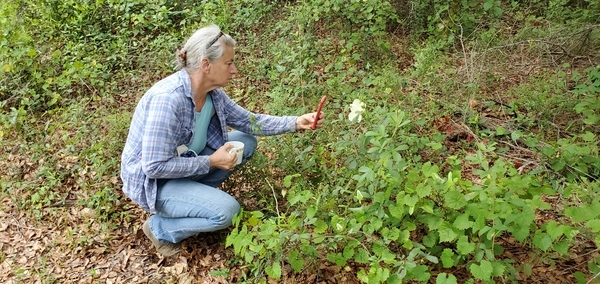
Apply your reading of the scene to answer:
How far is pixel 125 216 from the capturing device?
342 centimetres

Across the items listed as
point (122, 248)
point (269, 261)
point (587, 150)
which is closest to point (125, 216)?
point (122, 248)

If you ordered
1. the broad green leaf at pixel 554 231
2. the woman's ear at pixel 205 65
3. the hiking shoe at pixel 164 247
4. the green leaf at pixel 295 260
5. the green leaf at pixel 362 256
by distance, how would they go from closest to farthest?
the broad green leaf at pixel 554 231
the green leaf at pixel 362 256
the green leaf at pixel 295 260
the woman's ear at pixel 205 65
the hiking shoe at pixel 164 247

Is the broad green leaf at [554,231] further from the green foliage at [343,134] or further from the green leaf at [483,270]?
the green leaf at [483,270]

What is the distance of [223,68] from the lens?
2771 mm

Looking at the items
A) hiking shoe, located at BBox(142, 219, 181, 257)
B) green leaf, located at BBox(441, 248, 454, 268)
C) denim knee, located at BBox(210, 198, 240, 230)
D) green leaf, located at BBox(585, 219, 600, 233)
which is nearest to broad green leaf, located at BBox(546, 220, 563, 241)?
green leaf, located at BBox(585, 219, 600, 233)

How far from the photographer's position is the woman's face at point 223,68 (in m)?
2.75

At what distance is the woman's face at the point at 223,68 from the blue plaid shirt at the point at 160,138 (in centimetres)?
16

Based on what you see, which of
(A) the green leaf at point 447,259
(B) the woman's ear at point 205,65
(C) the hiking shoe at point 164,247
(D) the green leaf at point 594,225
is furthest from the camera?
(C) the hiking shoe at point 164,247

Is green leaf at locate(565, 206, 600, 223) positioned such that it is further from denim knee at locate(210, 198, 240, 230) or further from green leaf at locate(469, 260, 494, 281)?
denim knee at locate(210, 198, 240, 230)

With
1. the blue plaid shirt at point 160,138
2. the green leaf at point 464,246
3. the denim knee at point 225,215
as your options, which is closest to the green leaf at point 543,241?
the green leaf at point 464,246

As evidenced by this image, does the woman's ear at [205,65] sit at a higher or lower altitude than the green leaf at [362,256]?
higher

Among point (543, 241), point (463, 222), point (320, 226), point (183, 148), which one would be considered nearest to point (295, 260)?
point (320, 226)

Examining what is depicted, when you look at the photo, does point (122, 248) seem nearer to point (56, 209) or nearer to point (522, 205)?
point (56, 209)

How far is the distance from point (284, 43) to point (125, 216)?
2.47 m
